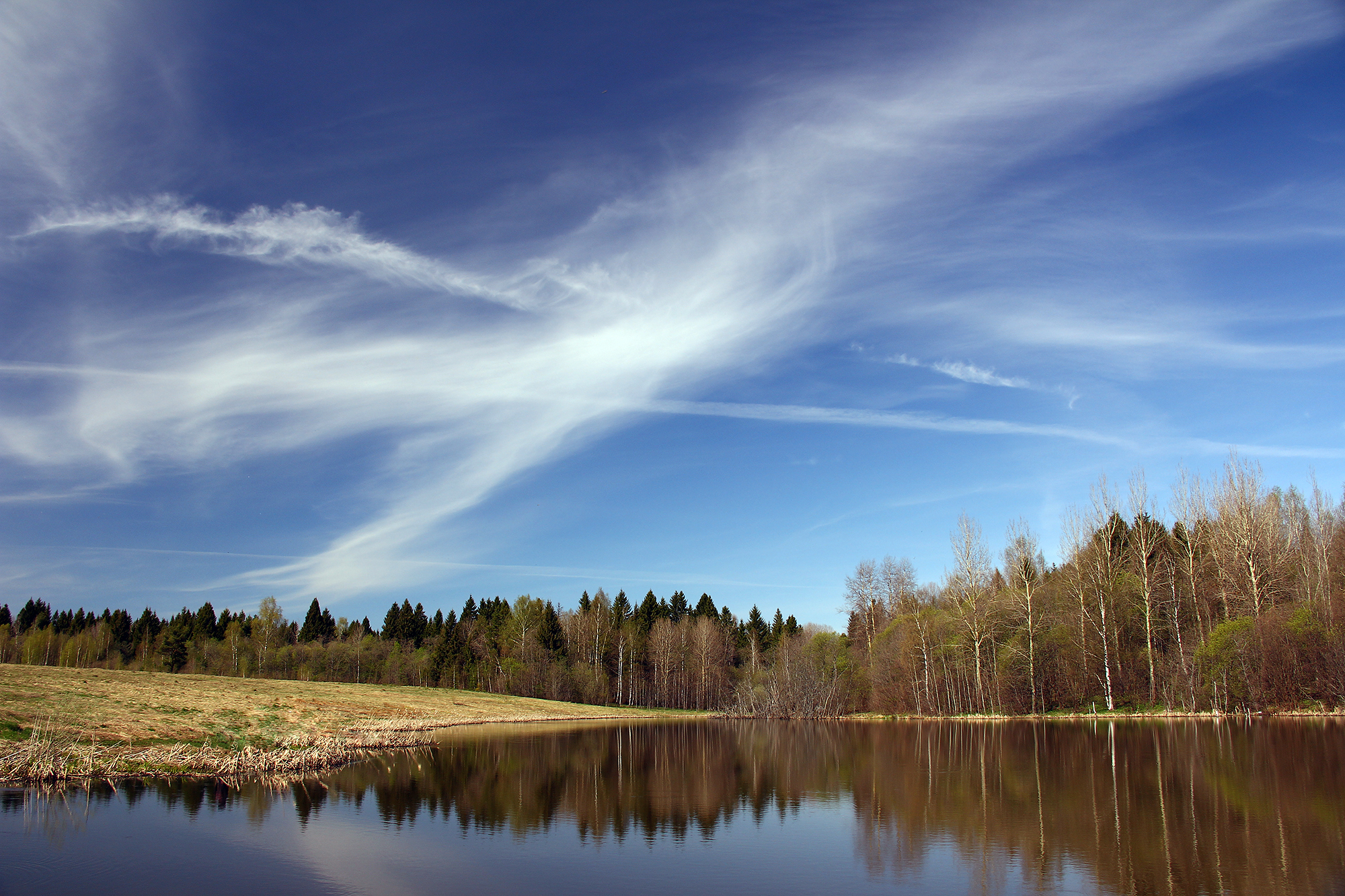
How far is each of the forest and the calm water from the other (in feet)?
67.0

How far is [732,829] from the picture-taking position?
59.0 ft

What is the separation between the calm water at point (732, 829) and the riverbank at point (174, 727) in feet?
6.70

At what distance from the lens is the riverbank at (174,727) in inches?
918

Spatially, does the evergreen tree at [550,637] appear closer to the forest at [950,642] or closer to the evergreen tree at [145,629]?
the forest at [950,642]

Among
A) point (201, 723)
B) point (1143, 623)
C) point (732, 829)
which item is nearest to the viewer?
point (732, 829)

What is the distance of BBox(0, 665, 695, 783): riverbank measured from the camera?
23328mm

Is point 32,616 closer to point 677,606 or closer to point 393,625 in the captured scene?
point 393,625

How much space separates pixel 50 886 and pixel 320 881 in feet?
13.2

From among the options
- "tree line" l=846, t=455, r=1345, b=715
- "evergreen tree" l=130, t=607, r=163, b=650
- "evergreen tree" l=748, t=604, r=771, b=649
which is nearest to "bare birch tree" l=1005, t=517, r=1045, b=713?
"tree line" l=846, t=455, r=1345, b=715

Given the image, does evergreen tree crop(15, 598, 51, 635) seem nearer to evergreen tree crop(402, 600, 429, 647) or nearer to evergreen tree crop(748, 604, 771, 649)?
evergreen tree crop(402, 600, 429, 647)

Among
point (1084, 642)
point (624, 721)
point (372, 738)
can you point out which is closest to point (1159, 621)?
point (1084, 642)

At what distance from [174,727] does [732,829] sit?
24.6 metres

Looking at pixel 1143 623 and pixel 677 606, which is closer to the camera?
pixel 1143 623

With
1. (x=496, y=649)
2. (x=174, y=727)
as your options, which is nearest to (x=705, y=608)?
(x=496, y=649)
